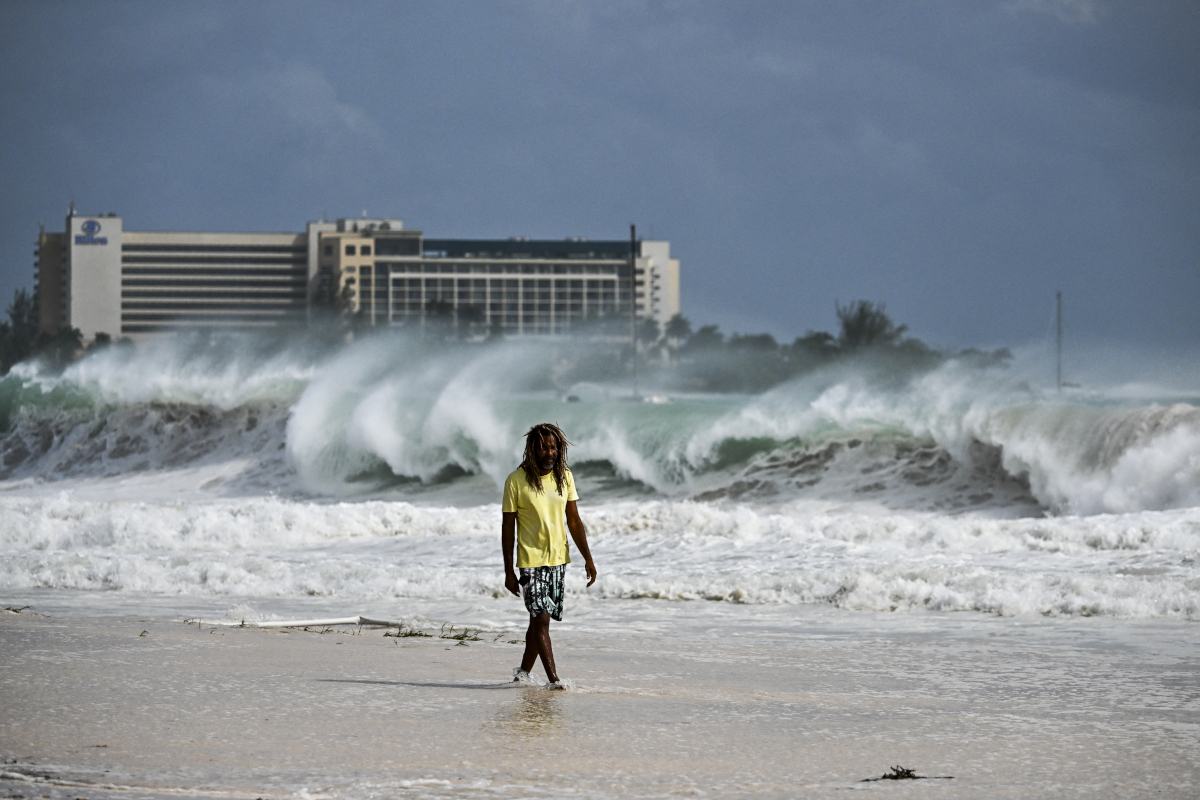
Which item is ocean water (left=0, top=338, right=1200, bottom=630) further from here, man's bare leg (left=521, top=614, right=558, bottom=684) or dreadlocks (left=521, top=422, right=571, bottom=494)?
dreadlocks (left=521, top=422, right=571, bottom=494)

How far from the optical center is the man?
7.11 m

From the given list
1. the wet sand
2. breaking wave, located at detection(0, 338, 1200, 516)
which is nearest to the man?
the wet sand

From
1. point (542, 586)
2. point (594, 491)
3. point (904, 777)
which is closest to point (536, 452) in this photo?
point (542, 586)

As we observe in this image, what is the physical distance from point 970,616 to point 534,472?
566 centimetres

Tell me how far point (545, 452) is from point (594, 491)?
21232 millimetres

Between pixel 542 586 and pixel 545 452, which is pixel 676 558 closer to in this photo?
pixel 542 586

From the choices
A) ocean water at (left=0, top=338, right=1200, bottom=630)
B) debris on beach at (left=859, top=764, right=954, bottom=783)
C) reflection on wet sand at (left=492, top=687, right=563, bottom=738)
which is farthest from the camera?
ocean water at (left=0, top=338, right=1200, bottom=630)

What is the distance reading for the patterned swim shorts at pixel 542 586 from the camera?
23.4ft

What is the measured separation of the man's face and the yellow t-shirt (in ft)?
0.30

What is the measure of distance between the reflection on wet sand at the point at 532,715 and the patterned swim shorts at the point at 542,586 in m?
0.42

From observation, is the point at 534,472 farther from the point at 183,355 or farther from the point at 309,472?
the point at 183,355

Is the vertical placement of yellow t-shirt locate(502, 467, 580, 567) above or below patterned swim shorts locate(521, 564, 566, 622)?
above

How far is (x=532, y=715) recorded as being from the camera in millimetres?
6516

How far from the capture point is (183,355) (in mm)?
44156
